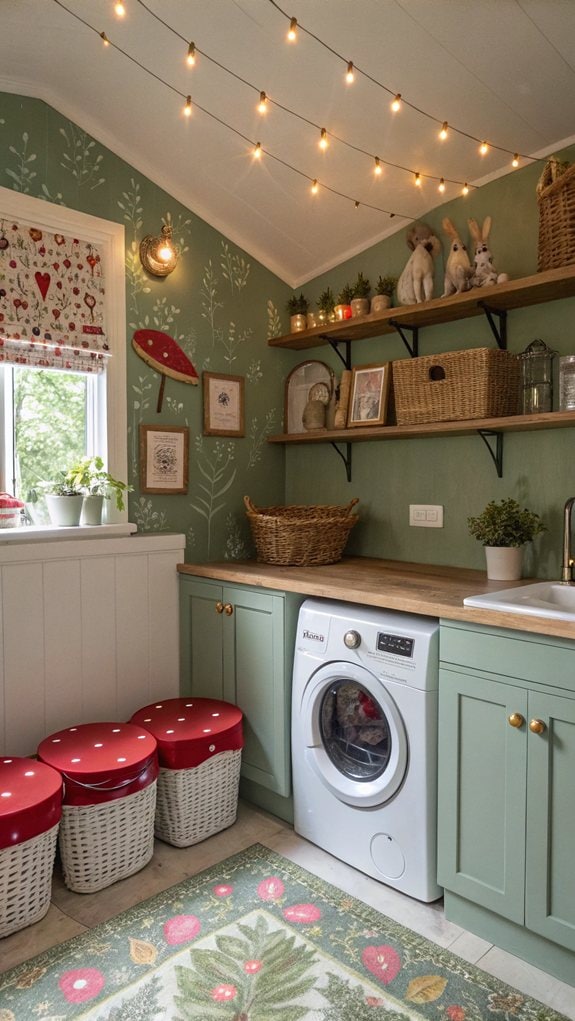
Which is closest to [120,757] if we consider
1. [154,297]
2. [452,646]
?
[452,646]

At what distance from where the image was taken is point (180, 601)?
9.07 feet

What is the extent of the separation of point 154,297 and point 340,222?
84 centimetres

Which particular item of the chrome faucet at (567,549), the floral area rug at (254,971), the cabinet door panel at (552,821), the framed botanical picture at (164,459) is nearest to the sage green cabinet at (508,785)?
the cabinet door panel at (552,821)

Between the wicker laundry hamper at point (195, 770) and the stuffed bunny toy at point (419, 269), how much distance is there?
1.71 m

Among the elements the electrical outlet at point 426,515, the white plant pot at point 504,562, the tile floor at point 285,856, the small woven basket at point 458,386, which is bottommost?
the tile floor at point 285,856

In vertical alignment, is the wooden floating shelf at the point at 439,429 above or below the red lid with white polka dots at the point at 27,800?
above

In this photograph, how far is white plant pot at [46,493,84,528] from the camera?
247 centimetres

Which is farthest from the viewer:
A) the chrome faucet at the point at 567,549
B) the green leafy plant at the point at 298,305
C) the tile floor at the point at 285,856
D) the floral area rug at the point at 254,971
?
the green leafy plant at the point at 298,305

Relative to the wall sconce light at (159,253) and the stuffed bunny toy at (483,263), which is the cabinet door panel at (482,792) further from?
the wall sconce light at (159,253)

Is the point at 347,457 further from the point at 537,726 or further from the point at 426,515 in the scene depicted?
the point at 537,726

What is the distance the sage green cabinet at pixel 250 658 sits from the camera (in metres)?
2.31

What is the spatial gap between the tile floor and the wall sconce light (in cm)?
216

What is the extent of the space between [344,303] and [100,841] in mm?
2255

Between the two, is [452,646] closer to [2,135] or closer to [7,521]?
[7,521]
